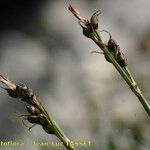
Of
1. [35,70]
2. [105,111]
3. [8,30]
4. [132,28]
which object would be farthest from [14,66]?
[105,111]

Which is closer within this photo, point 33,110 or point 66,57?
point 33,110

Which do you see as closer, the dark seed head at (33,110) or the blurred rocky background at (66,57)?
A: the dark seed head at (33,110)

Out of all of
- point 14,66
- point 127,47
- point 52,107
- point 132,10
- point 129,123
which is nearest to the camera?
point 129,123

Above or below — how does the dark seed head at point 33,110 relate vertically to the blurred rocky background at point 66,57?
below

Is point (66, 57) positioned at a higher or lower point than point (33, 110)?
higher

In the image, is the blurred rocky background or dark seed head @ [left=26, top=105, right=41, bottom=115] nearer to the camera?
dark seed head @ [left=26, top=105, right=41, bottom=115]

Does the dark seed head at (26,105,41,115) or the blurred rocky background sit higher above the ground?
the blurred rocky background

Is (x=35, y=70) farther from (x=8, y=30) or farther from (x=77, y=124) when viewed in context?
(x=77, y=124)

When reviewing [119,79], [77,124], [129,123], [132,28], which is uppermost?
[132,28]
